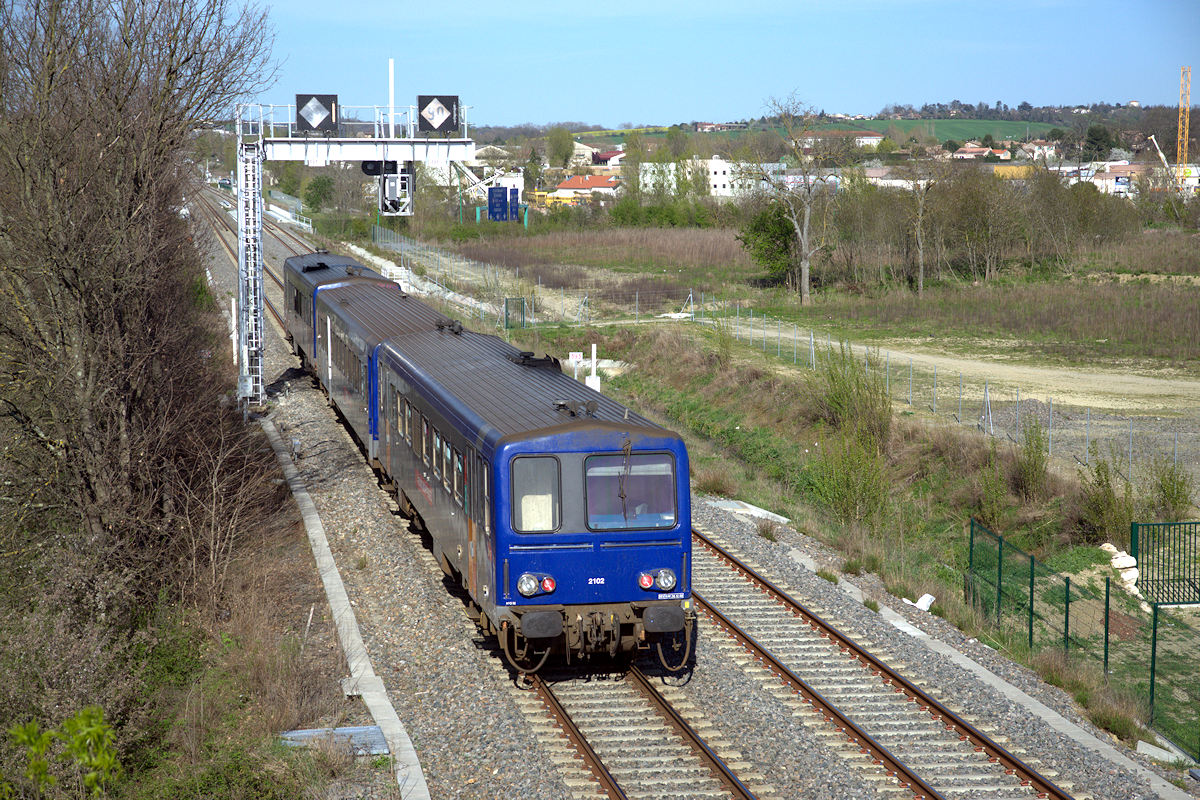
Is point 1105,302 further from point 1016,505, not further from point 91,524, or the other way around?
point 91,524

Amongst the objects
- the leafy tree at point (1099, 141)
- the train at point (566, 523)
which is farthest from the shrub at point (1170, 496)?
the leafy tree at point (1099, 141)

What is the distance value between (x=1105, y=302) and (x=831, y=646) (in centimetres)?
3587

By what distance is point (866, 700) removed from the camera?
35.9 ft

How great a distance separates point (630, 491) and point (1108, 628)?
23.6ft

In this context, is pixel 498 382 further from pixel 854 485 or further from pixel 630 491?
pixel 854 485

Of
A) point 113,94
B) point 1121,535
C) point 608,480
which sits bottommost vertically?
point 1121,535

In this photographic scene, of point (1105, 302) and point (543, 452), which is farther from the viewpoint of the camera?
point (1105, 302)

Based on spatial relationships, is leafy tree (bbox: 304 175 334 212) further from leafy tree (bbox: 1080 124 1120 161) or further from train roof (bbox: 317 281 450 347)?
leafy tree (bbox: 1080 124 1120 161)

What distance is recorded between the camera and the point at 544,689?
10703mm

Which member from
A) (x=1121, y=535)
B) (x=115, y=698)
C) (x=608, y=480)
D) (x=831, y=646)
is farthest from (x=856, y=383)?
(x=115, y=698)

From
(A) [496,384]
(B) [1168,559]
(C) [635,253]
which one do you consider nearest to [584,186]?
(C) [635,253]

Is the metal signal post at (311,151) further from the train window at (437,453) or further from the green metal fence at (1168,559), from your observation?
the green metal fence at (1168,559)

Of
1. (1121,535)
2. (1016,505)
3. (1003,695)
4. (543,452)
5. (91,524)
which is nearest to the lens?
(543,452)

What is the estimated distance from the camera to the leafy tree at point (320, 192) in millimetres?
86188
